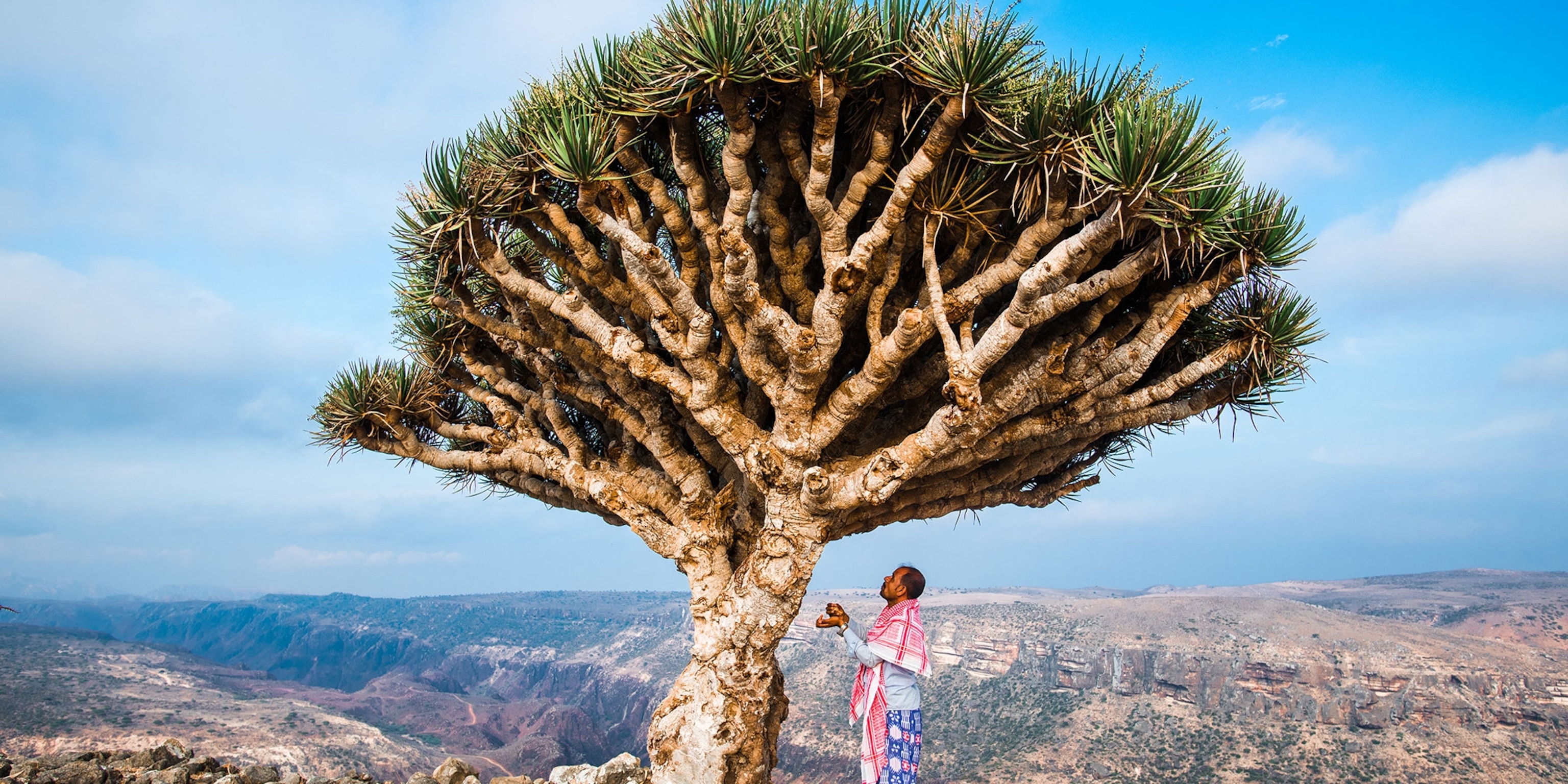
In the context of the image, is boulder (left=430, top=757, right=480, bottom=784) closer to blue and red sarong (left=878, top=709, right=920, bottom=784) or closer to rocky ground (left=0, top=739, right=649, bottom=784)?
rocky ground (left=0, top=739, right=649, bottom=784)

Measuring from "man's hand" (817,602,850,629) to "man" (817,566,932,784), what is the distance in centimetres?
12

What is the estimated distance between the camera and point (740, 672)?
243 inches

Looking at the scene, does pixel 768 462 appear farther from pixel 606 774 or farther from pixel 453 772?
pixel 453 772

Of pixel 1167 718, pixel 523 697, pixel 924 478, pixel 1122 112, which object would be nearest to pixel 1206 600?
pixel 1167 718

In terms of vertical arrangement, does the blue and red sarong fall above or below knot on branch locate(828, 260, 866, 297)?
below

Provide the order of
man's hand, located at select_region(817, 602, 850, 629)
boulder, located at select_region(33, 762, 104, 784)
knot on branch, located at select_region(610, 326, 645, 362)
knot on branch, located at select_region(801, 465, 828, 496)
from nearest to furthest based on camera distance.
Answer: knot on branch, located at select_region(801, 465, 828, 496), knot on branch, located at select_region(610, 326, 645, 362), man's hand, located at select_region(817, 602, 850, 629), boulder, located at select_region(33, 762, 104, 784)

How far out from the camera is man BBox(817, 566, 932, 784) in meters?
5.61

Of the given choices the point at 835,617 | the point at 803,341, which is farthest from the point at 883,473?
the point at 835,617

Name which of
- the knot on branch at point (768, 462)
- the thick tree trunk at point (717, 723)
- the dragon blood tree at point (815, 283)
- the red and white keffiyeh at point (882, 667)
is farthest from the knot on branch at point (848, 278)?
the thick tree trunk at point (717, 723)

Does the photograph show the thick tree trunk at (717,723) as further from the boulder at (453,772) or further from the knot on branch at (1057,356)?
the knot on branch at (1057,356)

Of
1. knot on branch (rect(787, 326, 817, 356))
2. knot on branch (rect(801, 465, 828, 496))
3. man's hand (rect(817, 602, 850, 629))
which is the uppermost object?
knot on branch (rect(787, 326, 817, 356))

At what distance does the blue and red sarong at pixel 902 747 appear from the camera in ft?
18.5

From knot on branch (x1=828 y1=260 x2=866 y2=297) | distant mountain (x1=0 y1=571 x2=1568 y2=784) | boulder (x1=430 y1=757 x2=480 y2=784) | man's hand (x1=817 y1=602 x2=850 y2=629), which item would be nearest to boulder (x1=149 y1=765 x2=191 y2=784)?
boulder (x1=430 y1=757 x2=480 y2=784)

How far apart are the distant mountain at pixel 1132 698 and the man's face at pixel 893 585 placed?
16.4 meters
